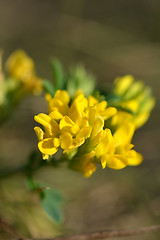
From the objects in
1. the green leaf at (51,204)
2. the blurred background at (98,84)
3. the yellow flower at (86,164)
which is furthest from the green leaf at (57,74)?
the blurred background at (98,84)

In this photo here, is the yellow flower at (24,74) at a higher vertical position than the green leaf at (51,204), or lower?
higher

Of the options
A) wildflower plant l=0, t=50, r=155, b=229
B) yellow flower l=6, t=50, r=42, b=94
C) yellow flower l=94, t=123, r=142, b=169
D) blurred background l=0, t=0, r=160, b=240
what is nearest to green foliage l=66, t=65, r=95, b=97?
wildflower plant l=0, t=50, r=155, b=229

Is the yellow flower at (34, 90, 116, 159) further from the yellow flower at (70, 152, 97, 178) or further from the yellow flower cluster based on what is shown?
the yellow flower at (70, 152, 97, 178)

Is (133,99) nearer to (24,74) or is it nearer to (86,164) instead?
(86,164)

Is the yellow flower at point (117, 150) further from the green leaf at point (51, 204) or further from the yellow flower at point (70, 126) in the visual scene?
the green leaf at point (51, 204)

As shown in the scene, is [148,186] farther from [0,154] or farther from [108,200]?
[0,154]

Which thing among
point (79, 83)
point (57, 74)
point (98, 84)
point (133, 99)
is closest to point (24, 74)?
point (57, 74)
